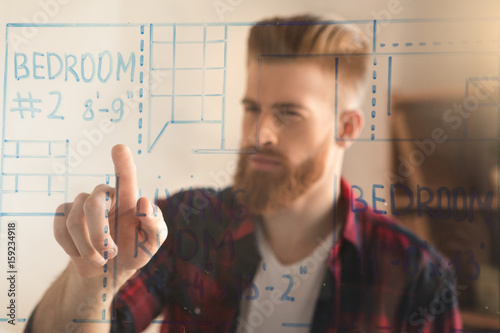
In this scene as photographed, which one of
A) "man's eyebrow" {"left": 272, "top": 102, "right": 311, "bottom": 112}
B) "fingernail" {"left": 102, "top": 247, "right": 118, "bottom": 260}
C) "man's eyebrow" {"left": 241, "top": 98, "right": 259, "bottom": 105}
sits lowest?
"fingernail" {"left": 102, "top": 247, "right": 118, "bottom": 260}

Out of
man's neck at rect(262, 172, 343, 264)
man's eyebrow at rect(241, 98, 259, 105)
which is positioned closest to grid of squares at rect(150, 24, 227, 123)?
man's eyebrow at rect(241, 98, 259, 105)

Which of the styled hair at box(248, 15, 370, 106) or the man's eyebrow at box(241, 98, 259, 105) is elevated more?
the styled hair at box(248, 15, 370, 106)

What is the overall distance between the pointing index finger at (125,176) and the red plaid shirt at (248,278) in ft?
0.14

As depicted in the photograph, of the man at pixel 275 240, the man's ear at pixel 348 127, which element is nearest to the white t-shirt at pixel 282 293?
the man at pixel 275 240

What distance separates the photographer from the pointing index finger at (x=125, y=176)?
1.63 feet

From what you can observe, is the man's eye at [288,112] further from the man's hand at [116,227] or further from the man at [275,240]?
the man's hand at [116,227]

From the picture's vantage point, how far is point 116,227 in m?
0.49

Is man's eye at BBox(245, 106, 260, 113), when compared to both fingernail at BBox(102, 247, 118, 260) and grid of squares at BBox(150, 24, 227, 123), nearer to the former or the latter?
grid of squares at BBox(150, 24, 227, 123)

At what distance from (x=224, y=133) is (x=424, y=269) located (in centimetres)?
27

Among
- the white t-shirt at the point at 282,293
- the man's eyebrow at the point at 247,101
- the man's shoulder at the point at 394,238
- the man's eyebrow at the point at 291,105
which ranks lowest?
the white t-shirt at the point at 282,293

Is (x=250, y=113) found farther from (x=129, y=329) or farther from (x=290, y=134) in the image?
(x=129, y=329)

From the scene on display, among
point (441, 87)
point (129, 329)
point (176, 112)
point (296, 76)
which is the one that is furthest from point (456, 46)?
point (129, 329)

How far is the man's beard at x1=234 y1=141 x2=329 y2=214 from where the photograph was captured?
0.48 meters

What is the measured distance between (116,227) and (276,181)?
0.19 m
